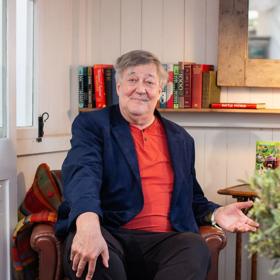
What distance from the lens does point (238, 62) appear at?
9.66ft

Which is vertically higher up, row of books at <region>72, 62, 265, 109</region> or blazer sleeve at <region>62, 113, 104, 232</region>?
row of books at <region>72, 62, 265, 109</region>

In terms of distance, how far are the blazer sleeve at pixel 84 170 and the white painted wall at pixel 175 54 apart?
83 cm

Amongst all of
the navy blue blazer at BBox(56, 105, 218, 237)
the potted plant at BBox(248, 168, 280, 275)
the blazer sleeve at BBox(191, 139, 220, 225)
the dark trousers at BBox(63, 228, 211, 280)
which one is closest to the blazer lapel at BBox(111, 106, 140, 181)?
the navy blue blazer at BBox(56, 105, 218, 237)

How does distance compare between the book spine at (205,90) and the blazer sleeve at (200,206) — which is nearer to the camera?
the blazer sleeve at (200,206)

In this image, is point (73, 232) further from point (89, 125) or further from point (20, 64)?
point (20, 64)

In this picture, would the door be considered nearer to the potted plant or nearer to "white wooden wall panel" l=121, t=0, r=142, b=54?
"white wooden wall panel" l=121, t=0, r=142, b=54

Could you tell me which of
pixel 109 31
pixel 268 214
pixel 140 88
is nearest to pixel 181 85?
pixel 109 31

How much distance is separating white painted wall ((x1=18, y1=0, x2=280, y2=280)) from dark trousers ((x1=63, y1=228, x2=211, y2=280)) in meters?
1.03

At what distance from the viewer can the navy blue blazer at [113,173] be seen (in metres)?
1.98

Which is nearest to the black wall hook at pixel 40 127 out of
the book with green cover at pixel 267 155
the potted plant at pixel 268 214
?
the book with green cover at pixel 267 155

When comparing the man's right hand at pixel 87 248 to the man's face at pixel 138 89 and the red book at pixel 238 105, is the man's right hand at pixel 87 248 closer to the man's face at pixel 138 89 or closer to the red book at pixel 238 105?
the man's face at pixel 138 89

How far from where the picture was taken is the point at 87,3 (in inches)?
123

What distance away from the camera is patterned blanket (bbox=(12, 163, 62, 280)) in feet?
7.47

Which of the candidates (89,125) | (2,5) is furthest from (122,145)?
(2,5)
